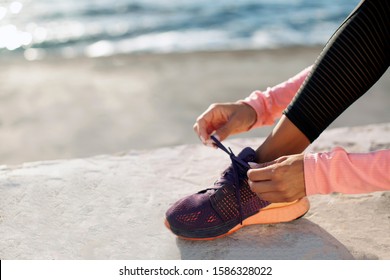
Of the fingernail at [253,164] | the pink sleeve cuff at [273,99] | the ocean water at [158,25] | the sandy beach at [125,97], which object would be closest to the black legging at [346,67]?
the fingernail at [253,164]

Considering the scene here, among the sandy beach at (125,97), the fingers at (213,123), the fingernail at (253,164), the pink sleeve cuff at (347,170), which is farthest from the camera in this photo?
the sandy beach at (125,97)

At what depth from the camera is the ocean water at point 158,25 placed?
4855 millimetres

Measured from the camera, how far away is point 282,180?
1424mm

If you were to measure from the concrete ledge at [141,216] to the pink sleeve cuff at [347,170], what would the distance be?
10.2 inches

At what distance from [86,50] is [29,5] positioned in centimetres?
203

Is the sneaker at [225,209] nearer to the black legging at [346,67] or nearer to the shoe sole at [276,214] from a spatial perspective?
the shoe sole at [276,214]

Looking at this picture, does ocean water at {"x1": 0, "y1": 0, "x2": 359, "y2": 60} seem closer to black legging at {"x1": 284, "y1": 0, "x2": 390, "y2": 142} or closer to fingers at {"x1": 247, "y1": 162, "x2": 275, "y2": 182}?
black legging at {"x1": 284, "y1": 0, "x2": 390, "y2": 142}

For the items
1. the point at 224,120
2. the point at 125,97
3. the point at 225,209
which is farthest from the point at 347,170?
the point at 125,97

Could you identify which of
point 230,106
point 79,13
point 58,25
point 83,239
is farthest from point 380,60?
point 79,13

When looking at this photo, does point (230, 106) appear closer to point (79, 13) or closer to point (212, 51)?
point (212, 51)

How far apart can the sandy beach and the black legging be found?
4.24 ft

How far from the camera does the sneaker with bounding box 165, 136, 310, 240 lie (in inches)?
64.9

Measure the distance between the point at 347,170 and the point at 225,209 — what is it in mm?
384

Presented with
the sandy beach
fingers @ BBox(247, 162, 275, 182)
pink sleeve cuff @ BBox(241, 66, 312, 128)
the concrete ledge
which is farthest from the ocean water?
fingers @ BBox(247, 162, 275, 182)
